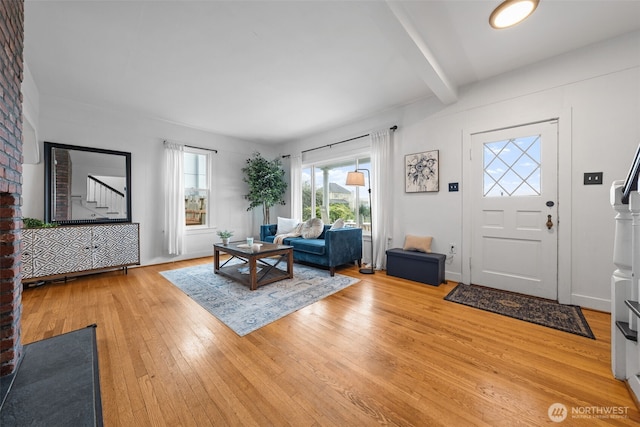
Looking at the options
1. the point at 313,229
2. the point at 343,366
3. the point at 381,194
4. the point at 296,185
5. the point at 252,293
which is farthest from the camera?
the point at 296,185

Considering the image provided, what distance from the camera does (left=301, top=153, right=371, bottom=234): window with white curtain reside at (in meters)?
4.57

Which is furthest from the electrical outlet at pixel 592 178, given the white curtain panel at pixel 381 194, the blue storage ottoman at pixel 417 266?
the white curtain panel at pixel 381 194

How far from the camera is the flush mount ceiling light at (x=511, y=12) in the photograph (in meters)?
1.67

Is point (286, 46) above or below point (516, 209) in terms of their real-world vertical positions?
above

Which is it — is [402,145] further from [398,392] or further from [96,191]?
[96,191]

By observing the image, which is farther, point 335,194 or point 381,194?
point 335,194

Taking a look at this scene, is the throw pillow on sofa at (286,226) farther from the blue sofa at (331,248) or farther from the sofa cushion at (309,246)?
the sofa cushion at (309,246)

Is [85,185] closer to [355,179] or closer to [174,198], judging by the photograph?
[174,198]

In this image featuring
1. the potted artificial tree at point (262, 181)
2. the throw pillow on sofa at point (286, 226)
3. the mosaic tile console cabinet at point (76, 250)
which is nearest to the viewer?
the mosaic tile console cabinet at point (76, 250)

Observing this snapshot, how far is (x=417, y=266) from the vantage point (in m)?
3.31

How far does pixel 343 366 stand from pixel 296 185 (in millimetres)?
4446

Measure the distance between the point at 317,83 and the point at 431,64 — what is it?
1396mm

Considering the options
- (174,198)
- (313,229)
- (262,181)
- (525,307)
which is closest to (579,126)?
(525,307)

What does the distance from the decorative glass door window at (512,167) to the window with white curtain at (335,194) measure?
1894 millimetres
